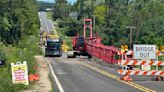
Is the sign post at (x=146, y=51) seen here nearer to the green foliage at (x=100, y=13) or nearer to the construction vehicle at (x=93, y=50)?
the construction vehicle at (x=93, y=50)

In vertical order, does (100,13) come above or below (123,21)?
above

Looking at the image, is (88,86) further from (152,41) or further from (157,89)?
(152,41)

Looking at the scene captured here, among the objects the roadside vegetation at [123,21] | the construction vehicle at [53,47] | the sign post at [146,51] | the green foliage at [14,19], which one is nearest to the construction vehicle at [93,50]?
the construction vehicle at [53,47]

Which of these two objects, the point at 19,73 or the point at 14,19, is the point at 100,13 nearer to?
the point at 14,19

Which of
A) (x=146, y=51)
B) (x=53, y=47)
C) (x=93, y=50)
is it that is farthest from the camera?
(x=53, y=47)

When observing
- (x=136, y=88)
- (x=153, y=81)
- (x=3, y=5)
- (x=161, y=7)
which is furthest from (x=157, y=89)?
(x=161, y=7)

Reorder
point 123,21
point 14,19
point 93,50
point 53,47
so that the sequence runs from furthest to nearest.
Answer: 1. point 123,21
2. point 14,19
3. point 53,47
4. point 93,50

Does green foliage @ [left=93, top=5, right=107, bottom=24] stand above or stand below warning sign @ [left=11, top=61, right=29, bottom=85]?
above

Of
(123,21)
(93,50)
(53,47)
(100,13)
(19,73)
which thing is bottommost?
(53,47)

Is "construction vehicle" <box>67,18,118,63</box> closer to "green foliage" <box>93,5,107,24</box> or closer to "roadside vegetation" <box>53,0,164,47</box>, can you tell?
"roadside vegetation" <box>53,0,164,47</box>

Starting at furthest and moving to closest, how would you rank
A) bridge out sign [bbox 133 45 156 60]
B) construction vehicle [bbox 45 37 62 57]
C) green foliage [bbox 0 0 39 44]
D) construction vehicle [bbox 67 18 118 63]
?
green foliage [bbox 0 0 39 44]
construction vehicle [bbox 45 37 62 57]
construction vehicle [bbox 67 18 118 63]
bridge out sign [bbox 133 45 156 60]

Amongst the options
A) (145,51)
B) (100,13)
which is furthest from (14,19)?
(145,51)

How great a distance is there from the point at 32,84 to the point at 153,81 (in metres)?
6.37

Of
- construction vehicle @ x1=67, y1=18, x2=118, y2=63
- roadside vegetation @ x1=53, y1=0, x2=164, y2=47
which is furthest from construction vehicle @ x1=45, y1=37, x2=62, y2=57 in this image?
roadside vegetation @ x1=53, y1=0, x2=164, y2=47
